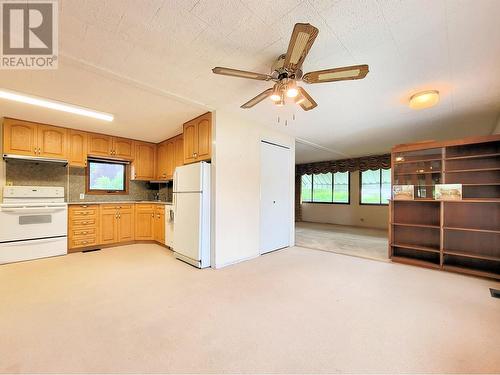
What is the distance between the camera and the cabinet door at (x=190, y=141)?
366cm

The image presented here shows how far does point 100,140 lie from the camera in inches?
179

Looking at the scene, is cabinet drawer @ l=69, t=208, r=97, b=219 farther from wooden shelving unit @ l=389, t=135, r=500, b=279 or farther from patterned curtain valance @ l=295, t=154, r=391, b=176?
patterned curtain valance @ l=295, t=154, r=391, b=176

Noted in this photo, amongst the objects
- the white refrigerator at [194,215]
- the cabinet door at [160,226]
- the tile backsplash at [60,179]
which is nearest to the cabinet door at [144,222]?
the cabinet door at [160,226]

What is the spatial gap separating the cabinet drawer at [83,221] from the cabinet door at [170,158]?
5.45 ft

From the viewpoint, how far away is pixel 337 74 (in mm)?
1747

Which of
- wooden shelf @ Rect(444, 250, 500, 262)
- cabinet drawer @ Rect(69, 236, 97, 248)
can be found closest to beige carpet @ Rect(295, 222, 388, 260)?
wooden shelf @ Rect(444, 250, 500, 262)

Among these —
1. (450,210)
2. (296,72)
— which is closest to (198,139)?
(296,72)

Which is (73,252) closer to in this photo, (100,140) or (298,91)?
(100,140)

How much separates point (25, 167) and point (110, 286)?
3.29 metres

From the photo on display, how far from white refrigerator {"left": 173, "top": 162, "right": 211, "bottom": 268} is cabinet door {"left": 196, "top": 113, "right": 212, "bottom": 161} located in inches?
8.5

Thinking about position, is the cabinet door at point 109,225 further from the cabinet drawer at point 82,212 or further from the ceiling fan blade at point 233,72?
the ceiling fan blade at point 233,72

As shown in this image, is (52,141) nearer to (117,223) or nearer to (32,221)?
(32,221)

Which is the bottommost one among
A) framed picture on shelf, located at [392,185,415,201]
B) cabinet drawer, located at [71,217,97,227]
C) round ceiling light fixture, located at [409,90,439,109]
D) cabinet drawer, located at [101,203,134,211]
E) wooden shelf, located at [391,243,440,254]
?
wooden shelf, located at [391,243,440,254]

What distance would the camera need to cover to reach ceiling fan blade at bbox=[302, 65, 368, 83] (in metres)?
1.66
